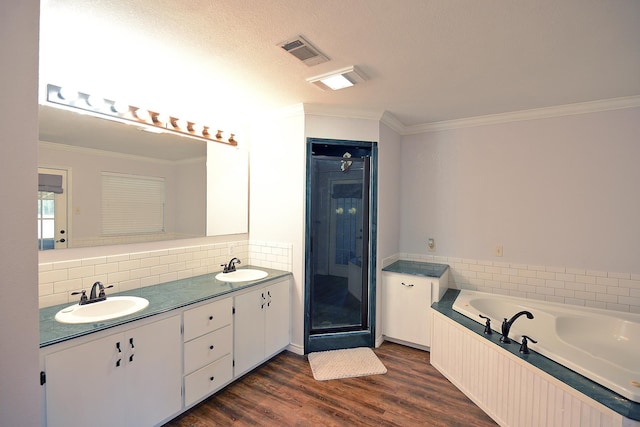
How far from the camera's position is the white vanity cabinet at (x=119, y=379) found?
152 cm

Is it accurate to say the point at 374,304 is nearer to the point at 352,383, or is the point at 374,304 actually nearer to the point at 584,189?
the point at 352,383

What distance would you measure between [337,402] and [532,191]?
2.82 m

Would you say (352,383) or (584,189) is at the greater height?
(584,189)

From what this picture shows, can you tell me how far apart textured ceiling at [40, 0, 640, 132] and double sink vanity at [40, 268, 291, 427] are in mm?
1659

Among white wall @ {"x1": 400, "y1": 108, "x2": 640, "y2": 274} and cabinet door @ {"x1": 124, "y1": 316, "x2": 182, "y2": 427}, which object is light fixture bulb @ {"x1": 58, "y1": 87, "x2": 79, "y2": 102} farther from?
white wall @ {"x1": 400, "y1": 108, "x2": 640, "y2": 274}

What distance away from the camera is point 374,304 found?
10.5 feet

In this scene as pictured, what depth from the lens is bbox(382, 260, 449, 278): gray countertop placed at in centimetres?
311

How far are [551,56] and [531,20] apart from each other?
1.78ft

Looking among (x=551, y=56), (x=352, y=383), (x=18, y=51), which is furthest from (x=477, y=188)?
(x=18, y=51)

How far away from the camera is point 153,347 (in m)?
1.91

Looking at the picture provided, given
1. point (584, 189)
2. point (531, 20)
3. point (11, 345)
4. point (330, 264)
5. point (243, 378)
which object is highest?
point (531, 20)

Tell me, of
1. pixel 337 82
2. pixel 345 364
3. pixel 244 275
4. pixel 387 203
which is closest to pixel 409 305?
pixel 345 364

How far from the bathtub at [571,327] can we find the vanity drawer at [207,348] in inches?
83.0

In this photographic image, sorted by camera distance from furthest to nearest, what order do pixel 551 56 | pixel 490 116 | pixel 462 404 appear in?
pixel 490 116
pixel 462 404
pixel 551 56
